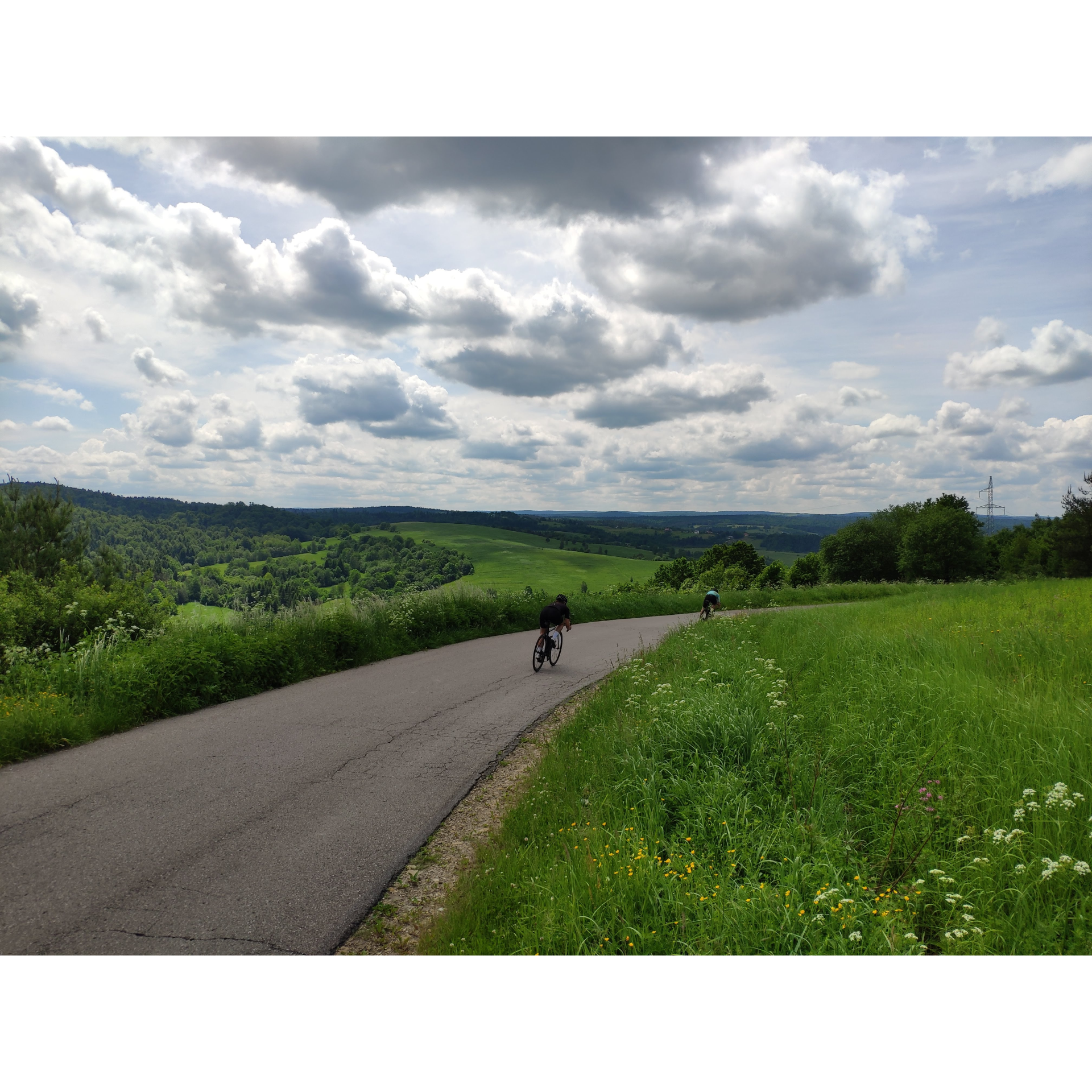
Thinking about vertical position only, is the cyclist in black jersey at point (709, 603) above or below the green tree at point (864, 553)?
below

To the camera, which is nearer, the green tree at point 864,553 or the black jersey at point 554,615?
the black jersey at point 554,615

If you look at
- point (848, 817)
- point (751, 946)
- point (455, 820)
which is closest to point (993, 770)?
point (848, 817)

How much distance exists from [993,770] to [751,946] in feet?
8.28

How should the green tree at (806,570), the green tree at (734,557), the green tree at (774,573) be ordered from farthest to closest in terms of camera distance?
the green tree at (806,570) → the green tree at (734,557) → the green tree at (774,573)

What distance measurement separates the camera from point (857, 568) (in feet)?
217

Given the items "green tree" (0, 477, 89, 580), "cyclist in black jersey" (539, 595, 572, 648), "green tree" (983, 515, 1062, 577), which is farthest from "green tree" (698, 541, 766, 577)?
"cyclist in black jersey" (539, 595, 572, 648)

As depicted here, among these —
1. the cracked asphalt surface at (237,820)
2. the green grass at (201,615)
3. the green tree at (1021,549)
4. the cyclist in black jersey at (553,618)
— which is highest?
the green tree at (1021,549)

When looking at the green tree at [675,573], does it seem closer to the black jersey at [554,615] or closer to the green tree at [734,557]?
the green tree at [734,557]

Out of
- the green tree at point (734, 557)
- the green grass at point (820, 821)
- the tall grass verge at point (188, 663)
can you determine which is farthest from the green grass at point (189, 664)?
the green tree at point (734, 557)

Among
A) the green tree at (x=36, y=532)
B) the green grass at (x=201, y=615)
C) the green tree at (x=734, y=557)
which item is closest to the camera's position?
the green grass at (x=201, y=615)

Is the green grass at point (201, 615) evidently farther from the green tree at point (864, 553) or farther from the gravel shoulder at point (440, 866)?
the green tree at point (864, 553)

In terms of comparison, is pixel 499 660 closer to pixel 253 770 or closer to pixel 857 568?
pixel 253 770

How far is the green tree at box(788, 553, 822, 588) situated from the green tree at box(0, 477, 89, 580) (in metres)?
69.7

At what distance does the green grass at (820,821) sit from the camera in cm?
291
